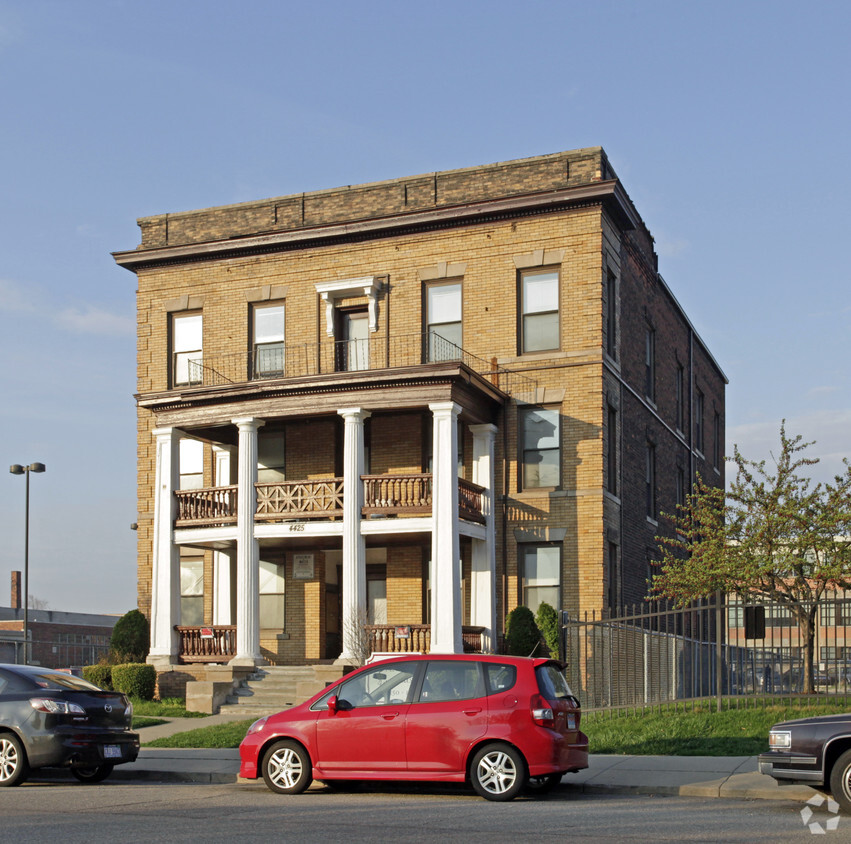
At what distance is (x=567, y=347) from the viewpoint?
27.5m

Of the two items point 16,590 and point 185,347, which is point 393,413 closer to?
point 185,347

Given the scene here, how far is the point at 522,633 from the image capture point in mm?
Answer: 25062

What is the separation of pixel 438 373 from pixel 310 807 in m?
13.7

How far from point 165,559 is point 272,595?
10.7 feet

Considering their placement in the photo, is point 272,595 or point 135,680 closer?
point 135,680

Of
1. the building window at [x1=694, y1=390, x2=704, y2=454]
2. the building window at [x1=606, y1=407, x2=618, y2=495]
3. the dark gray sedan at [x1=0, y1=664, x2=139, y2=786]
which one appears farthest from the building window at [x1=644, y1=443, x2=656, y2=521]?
the dark gray sedan at [x1=0, y1=664, x2=139, y2=786]

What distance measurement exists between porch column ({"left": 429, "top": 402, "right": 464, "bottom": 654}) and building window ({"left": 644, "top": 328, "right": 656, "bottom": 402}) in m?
9.04

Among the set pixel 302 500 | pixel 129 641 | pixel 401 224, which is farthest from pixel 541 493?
pixel 129 641

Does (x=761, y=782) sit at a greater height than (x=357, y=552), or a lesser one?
lesser

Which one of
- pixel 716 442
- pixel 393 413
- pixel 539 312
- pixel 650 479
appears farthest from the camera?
pixel 716 442

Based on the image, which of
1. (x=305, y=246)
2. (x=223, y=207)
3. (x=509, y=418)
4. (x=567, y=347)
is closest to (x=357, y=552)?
(x=509, y=418)

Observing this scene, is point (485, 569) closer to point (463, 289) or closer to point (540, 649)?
point (540, 649)

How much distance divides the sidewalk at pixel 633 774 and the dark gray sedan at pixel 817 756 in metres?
1.12

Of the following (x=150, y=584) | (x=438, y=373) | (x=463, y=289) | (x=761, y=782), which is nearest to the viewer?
(x=761, y=782)
